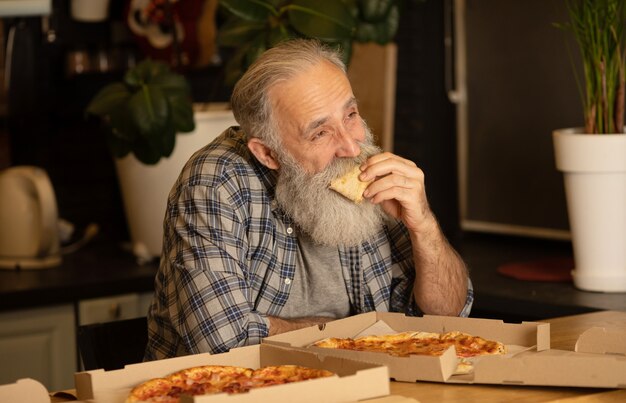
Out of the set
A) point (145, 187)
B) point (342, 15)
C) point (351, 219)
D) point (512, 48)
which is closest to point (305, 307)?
point (351, 219)

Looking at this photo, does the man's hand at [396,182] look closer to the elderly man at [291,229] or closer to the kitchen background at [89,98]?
the elderly man at [291,229]

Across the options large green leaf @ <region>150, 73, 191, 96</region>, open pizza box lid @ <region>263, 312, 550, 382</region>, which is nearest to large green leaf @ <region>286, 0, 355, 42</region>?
large green leaf @ <region>150, 73, 191, 96</region>

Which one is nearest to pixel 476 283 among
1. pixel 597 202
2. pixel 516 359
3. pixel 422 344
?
pixel 597 202

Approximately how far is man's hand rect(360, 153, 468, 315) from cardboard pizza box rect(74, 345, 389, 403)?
538 mm

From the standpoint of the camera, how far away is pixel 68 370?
11.3 feet

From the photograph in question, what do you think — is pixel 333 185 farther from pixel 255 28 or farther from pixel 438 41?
pixel 438 41

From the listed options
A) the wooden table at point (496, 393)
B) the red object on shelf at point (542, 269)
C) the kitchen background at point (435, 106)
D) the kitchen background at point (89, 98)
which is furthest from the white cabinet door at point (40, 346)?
the wooden table at point (496, 393)

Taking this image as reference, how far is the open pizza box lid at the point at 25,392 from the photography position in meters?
1.67

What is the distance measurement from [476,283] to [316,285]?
963 millimetres

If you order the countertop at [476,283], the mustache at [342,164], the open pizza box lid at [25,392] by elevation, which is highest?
the mustache at [342,164]

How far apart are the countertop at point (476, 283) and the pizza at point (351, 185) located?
916 mm

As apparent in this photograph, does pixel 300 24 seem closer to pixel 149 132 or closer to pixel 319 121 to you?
pixel 149 132

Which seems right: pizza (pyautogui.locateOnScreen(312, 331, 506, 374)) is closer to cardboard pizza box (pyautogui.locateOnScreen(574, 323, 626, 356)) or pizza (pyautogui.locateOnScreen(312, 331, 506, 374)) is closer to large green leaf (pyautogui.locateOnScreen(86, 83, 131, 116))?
cardboard pizza box (pyautogui.locateOnScreen(574, 323, 626, 356))

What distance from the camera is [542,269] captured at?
3.54 metres
